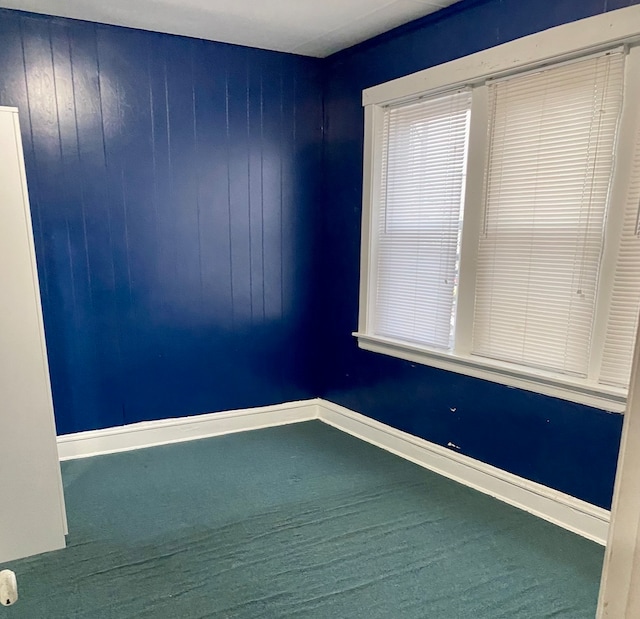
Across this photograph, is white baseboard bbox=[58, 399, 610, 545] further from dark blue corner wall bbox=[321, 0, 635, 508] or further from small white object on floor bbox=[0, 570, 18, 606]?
small white object on floor bbox=[0, 570, 18, 606]

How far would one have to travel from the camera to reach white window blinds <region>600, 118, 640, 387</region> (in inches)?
77.4

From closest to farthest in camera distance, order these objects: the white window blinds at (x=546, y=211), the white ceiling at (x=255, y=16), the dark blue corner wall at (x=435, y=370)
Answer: the white window blinds at (x=546, y=211) < the dark blue corner wall at (x=435, y=370) < the white ceiling at (x=255, y=16)

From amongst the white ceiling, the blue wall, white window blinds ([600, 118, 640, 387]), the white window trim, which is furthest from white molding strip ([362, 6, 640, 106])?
the blue wall

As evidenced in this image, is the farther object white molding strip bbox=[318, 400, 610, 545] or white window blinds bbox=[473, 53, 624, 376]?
white molding strip bbox=[318, 400, 610, 545]

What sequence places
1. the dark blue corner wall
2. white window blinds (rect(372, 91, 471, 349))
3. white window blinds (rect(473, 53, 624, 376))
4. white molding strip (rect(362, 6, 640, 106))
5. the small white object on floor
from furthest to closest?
white window blinds (rect(372, 91, 471, 349)) → the dark blue corner wall → white window blinds (rect(473, 53, 624, 376)) → white molding strip (rect(362, 6, 640, 106)) → the small white object on floor

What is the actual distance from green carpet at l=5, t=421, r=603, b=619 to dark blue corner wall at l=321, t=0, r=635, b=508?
0.27 m

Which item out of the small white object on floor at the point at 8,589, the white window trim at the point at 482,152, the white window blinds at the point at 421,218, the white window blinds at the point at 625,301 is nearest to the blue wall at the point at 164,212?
Result: the white window trim at the point at 482,152

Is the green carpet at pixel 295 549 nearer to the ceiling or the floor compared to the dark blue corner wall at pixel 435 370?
nearer to the floor

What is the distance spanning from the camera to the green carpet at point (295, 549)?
1789 millimetres

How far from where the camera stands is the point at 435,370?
2.83 m

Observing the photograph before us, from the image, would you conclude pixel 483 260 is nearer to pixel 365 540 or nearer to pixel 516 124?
pixel 516 124

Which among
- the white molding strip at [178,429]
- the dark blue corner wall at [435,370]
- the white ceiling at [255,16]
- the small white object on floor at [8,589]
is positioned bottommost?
the white molding strip at [178,429]

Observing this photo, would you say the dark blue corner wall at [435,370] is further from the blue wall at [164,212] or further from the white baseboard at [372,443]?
the blue wall at [164,212]

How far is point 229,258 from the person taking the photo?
3275mm
